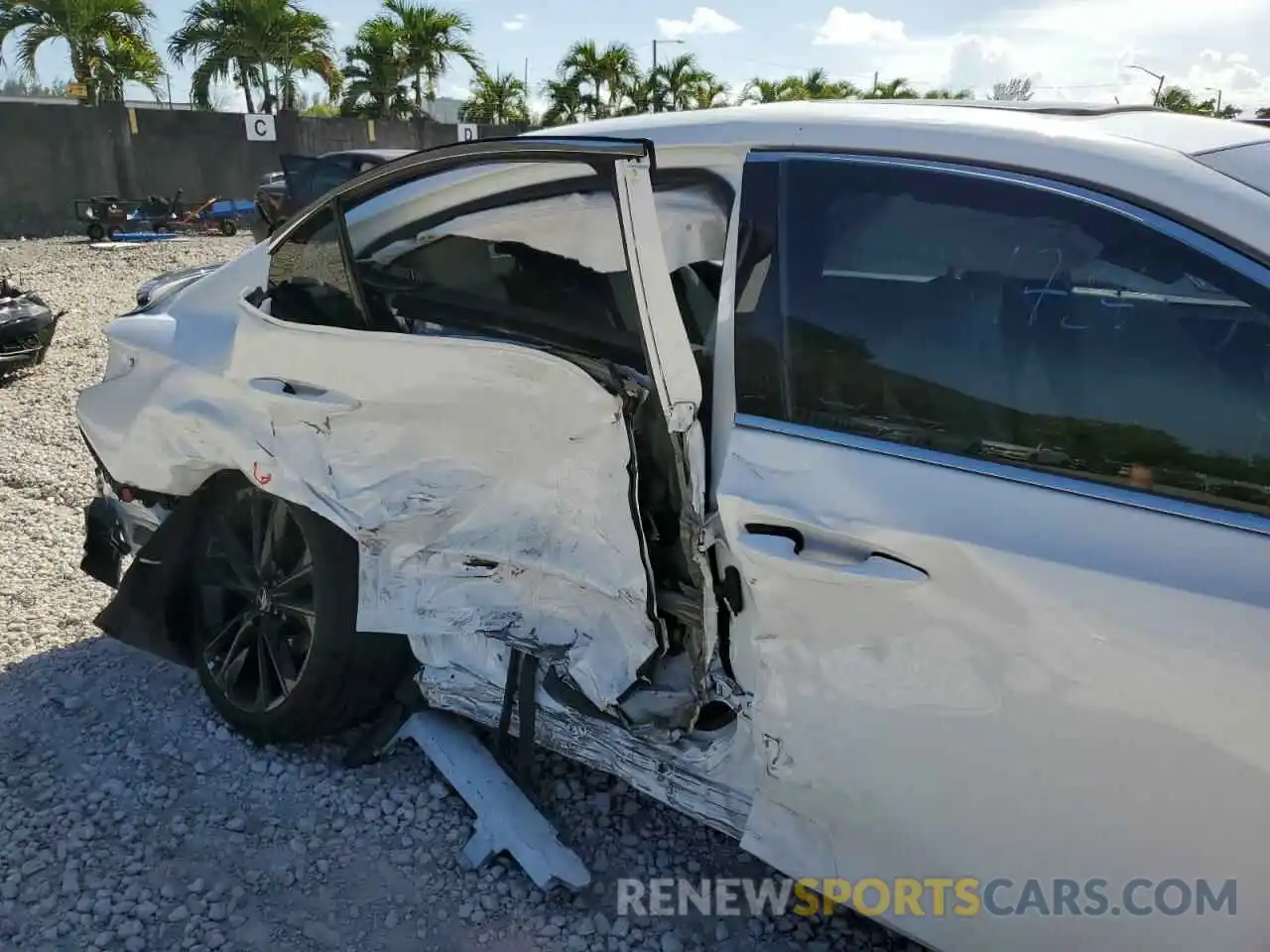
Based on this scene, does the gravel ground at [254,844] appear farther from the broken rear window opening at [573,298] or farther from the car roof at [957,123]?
the car roof at [957,123]

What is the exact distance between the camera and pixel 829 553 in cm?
181

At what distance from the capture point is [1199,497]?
1533 mm

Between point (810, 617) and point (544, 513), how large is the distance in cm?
79

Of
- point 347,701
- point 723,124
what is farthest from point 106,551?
point 723,124

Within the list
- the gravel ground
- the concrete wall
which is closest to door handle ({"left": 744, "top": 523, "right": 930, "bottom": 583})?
the gravel ground

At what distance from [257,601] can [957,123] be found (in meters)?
2.34

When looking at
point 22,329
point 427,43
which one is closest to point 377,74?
point 427,43

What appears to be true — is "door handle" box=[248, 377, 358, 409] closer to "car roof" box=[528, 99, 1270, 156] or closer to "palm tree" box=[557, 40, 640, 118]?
"car roof" box=[528, 99, 1270, 156]

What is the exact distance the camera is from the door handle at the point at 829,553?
1.72 metres

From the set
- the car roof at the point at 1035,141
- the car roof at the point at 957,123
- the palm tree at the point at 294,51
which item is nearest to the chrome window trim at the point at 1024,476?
the car roof at the point at 1035,141

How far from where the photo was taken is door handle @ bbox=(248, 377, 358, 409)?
2635 millimetres

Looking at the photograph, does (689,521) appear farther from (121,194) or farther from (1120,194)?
(121,194)

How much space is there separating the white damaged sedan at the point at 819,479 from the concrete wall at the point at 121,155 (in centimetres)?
2115

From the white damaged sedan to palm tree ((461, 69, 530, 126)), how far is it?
2779cm
